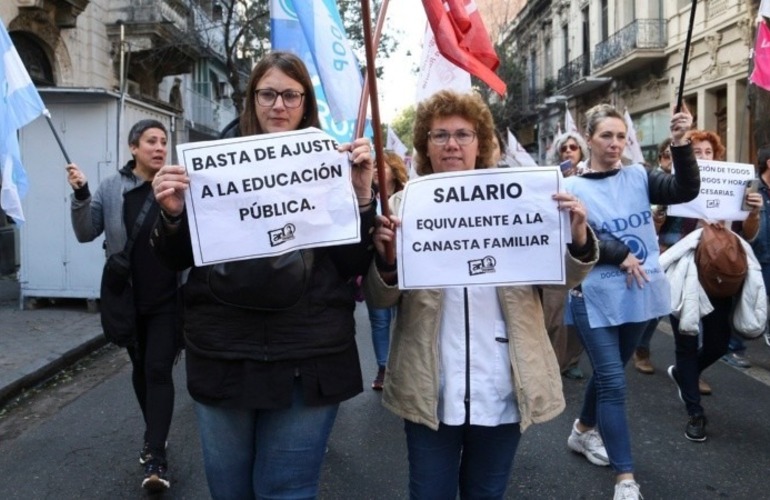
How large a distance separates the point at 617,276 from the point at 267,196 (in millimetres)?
1978

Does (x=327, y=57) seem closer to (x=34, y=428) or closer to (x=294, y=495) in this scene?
(x=294, y=495)

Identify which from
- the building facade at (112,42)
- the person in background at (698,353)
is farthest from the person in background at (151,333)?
the building facade at (112,42)

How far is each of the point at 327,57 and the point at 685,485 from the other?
2.98m

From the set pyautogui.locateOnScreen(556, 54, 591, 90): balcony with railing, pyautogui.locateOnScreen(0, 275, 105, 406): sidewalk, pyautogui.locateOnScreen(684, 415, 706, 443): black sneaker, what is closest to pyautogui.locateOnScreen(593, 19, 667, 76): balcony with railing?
pyautogui.locateOnScreen(556, 54, 591, 90): balcony with railing

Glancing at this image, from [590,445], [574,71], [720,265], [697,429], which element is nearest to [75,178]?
[590,445]

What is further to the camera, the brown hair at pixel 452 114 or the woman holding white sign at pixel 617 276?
the woman holding white sign at pixel 617 276

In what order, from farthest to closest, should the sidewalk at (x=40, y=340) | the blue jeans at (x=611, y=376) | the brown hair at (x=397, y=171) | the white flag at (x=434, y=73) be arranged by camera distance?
the sidewalk at (x=40, y=340) → the brown hair at (x=397, y=171) → the white flag at (x=434, y=73) → the blue jeans at (x=611, y=376)

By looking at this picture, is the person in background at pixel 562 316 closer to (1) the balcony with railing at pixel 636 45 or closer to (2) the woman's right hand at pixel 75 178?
(2) the woman's right hand at pixel 75 178

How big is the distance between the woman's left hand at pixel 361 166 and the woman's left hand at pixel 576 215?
0.59 m

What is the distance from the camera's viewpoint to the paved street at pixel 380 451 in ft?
12.2

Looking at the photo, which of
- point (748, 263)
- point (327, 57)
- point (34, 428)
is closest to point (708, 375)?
point (748, 263)

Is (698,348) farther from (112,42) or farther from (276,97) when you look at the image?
(112,42)

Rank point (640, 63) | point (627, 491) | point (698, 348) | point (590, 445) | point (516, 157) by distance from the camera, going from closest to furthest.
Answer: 1. point (627, 491)
2. point (590, 445)
3. point (698, 348)
4. point (516, 157)
5. point (640, 63)

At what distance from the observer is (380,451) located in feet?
14.0
